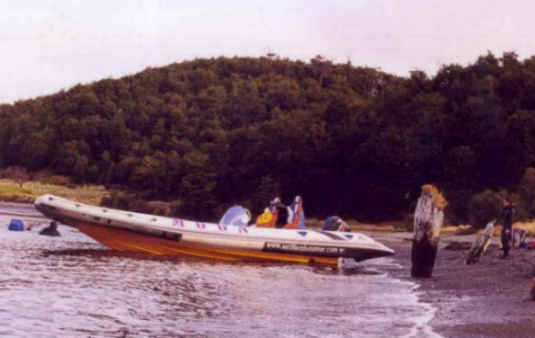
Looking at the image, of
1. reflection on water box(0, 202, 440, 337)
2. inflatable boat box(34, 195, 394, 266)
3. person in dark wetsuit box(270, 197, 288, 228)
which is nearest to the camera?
reflection on water box(0, 202, 440, 337)

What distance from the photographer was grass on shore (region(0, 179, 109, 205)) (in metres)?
61.5

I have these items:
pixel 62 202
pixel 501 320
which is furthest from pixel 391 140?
pixel 501 320

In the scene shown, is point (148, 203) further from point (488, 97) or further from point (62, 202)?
point (62, 202)

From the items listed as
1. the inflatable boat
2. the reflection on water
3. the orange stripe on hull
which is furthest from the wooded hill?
the reflection on water

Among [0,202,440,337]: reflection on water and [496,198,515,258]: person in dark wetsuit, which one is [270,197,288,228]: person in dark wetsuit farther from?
[496,198,515,258]: person in dark wetsuit

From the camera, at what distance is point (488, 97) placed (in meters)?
43.5

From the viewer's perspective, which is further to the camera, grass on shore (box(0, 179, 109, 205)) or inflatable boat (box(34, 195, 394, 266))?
grass on shore (box(0, 179, 109, 205))

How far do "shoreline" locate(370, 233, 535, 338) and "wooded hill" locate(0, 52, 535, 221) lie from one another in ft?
65.8

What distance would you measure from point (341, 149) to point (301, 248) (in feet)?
102

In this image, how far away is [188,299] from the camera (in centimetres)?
1161

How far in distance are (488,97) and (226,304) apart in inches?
1395

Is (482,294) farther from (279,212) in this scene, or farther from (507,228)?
(279,212)

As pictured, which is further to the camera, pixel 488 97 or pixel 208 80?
pixel 208 80

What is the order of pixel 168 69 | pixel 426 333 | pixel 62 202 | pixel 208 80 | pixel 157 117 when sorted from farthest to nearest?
pixel 168 69 → pixel 208 80 → pixel 157 117 → pixel 62 202 → pixel 426 333
